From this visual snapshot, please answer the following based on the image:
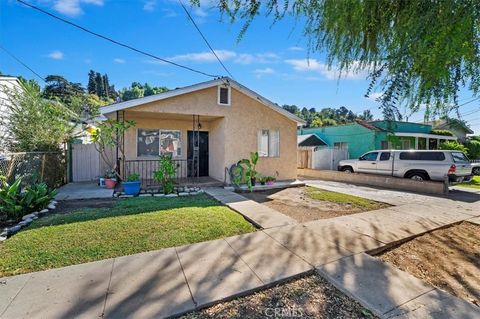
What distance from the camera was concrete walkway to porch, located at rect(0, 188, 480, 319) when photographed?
8.35ft

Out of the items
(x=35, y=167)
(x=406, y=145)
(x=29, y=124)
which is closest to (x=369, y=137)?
(x=406, y=145)

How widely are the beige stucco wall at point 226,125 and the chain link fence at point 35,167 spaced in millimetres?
2656

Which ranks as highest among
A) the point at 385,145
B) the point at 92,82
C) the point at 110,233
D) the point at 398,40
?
the point at 92,82

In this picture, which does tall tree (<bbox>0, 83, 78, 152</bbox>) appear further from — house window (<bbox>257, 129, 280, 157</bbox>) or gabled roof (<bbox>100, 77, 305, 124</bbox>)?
house window (<bbox>257, 129, 280, 157</bbox>)

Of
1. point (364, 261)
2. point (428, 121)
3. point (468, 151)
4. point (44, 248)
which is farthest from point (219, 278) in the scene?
point (468, 151)

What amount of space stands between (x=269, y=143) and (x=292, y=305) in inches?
336

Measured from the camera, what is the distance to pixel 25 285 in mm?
2953

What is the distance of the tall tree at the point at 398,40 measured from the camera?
260 cm

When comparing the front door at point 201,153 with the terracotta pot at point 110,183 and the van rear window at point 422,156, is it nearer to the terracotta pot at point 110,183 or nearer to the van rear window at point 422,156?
the terracotta pot at point 110,183

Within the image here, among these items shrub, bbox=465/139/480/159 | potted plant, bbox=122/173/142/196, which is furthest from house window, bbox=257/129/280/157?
shrub, bbox=465/139/480/159

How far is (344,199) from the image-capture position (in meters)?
8.12

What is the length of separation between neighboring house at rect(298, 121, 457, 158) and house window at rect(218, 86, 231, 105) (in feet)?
37.9

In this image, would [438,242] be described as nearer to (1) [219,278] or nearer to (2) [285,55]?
(1) [219,278]

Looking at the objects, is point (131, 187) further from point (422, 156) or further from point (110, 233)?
point (422, 156)
